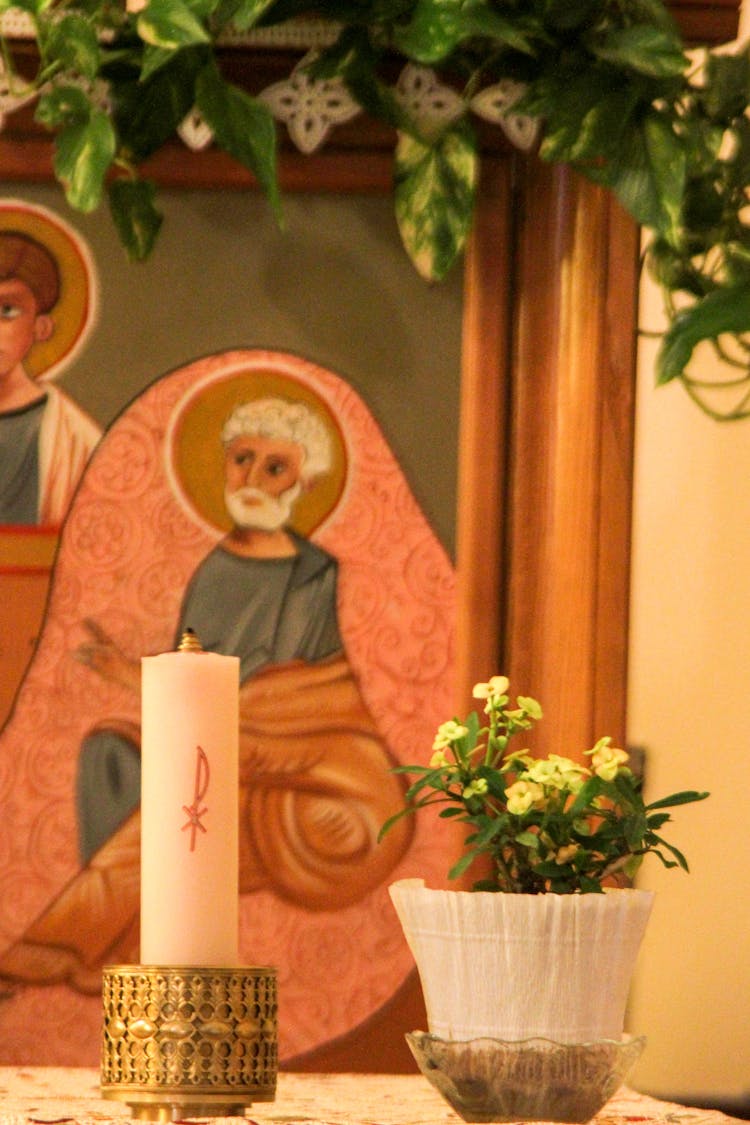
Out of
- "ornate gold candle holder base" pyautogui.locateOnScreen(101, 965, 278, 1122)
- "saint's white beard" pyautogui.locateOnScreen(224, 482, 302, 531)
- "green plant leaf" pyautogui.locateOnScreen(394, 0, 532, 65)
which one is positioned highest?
"green plant leaf" pyautogui.locateOnScreen(394, 0, 532, 65)

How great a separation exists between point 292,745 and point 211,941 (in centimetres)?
26

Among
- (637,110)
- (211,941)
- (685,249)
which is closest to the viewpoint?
(211,941)

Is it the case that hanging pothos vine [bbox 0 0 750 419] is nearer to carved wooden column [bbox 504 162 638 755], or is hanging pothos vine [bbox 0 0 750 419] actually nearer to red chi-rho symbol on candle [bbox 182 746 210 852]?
carved wooden column [bbox 504 162 638 755]

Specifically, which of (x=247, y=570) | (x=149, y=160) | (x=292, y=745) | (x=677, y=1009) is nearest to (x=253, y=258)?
(x=149, y=160)

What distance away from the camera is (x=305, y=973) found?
3.11 ft

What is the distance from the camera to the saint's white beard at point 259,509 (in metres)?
0.97

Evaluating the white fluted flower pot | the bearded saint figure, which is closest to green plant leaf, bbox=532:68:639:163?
the bearded saint figure

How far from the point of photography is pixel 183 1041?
2.23 ft

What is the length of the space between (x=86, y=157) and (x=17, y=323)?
0.41 ft

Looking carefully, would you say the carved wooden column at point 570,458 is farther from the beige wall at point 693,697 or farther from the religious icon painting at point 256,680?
the beige wall at point 693,697

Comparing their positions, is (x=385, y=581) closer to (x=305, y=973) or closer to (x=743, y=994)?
(x=305, y=973)

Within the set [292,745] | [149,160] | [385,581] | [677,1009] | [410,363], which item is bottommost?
[677,1009]

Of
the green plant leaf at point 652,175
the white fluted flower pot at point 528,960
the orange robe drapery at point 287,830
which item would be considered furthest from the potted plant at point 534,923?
the green plant leaf at point 652,175

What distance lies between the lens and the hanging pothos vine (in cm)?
89
